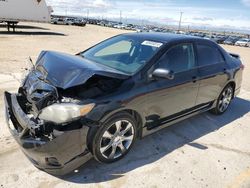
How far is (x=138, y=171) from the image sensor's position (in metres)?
3.49

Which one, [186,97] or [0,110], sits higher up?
[186,97]

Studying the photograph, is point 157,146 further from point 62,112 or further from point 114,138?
point 62,112

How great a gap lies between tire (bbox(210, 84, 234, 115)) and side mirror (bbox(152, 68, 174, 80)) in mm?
2305

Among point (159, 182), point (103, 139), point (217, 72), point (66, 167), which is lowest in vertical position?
point (159, 182)

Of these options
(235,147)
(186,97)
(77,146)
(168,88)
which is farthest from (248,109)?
(77,146)

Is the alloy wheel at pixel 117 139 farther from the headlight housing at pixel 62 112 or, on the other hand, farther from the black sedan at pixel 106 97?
the headlight housing at pixel 62 112

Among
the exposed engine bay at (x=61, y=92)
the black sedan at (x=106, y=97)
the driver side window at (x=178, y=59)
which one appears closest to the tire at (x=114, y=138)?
the black sedan at (x=106, y=97)

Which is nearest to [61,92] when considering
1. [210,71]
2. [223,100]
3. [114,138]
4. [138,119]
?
[114,138]

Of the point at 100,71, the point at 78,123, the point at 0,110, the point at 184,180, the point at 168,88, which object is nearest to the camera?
the point at 78,123

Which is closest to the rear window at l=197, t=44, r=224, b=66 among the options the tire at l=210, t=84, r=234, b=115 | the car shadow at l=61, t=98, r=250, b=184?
the tire at l=210, t=84, r=234, b=115

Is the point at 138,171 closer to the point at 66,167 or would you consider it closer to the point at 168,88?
the point at 66,167

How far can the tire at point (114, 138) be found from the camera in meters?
3.21

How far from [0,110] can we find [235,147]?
4.29m

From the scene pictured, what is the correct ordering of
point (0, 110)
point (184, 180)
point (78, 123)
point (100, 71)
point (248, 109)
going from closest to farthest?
point (78, 123) < point (100, 71) < point (184, 180) < point (0, 110) < point (248, 109)
